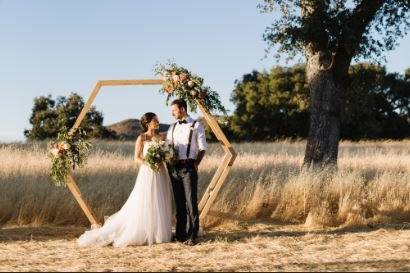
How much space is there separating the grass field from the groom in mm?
541

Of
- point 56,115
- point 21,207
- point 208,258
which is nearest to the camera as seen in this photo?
point 208,258

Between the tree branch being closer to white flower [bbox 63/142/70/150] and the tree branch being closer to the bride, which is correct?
the bride

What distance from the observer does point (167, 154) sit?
878 cm

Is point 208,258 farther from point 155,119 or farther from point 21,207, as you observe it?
point 21,207

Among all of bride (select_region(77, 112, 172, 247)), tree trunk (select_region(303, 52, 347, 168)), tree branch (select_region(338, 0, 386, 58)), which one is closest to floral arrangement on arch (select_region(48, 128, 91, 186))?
bride (select_region(77, 112, 172, 247))

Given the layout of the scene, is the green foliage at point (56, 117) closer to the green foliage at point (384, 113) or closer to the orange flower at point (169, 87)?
the green foliage at point (384, 113)

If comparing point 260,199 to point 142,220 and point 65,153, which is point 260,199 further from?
point 65,153

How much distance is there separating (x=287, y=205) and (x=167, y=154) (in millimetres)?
3790

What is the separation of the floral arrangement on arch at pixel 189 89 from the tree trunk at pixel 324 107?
523 centimetres

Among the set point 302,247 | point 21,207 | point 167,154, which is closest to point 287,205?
point 302,247

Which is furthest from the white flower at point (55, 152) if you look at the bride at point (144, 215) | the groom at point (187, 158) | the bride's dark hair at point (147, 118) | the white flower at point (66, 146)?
the groom at point (187, 158)

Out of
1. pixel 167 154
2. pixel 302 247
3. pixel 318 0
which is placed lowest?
pixel 302 247

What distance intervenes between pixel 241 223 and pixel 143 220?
263 cm

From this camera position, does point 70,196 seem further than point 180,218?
Yes
